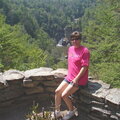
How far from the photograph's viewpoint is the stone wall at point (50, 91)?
376cm

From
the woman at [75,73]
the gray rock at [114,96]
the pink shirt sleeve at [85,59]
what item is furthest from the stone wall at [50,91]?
the pink shirt sleeve at [85,59]

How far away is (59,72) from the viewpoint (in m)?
4.55

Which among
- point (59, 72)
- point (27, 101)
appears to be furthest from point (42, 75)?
point (27, 101)

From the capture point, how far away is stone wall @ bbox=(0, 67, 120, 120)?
3.76 meters

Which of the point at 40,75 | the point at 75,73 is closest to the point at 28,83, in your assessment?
the point at 40,75

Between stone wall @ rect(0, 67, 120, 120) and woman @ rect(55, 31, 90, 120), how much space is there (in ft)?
0.73

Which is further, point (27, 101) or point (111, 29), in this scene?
point (111, 29)

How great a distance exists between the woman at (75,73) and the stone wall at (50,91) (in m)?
0.22

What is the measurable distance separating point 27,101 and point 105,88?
5.50ft

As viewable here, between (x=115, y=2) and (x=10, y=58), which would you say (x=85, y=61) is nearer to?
(x=115, y=2)

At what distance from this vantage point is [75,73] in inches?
157

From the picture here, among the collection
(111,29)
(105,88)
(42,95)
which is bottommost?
(42,95)

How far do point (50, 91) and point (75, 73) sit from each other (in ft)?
3.05

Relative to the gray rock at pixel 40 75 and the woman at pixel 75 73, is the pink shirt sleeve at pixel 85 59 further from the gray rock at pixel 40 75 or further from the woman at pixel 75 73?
the gray rock at pixel 40 75
